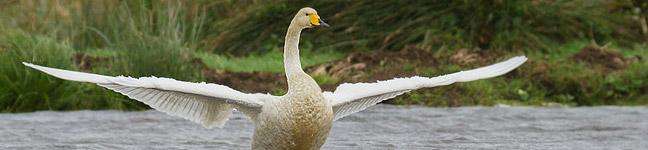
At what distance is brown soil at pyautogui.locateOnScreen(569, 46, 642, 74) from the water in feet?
4.76

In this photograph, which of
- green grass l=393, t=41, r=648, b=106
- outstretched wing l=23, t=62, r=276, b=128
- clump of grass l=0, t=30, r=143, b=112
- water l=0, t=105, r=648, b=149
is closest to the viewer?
outstretched wing l=23, t=62, r=276, b=128

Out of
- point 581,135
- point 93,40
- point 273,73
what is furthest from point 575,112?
point 93,40

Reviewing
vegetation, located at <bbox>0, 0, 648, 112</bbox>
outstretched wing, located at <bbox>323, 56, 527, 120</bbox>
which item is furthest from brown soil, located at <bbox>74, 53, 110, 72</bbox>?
outstretched wing, located at <bbox>323, 56, 527, 120</bbox>

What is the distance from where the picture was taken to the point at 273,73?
38.3 feet

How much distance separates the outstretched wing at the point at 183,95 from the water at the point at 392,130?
56.0 inches

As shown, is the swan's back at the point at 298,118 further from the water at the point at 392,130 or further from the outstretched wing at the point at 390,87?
the water at the point at 392,130

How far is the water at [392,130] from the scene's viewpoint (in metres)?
7.98

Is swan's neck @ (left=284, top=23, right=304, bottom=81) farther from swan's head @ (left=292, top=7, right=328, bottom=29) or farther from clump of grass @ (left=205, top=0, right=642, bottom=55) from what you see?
clump of grass @ (left=205, top=0, right=642, bottom=55)

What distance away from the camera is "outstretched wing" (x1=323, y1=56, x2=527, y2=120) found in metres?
6.25

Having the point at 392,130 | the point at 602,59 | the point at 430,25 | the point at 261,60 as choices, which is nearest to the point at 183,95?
the point at 392,130

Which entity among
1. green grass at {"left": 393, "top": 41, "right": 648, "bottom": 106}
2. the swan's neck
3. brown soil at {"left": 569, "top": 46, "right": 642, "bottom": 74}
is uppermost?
the swan's neck

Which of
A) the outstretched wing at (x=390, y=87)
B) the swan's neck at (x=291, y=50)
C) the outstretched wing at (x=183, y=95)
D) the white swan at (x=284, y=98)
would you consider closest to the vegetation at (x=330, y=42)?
the outstretched wing at (x=183, y=95)

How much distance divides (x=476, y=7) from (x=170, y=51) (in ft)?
16.5

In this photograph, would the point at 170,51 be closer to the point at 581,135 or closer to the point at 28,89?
the point at 28,89
